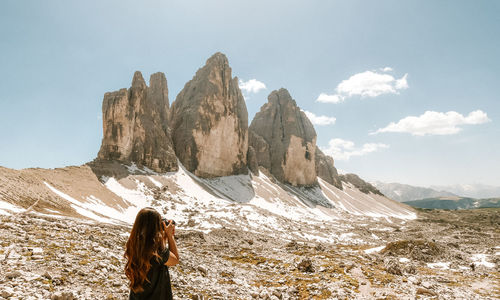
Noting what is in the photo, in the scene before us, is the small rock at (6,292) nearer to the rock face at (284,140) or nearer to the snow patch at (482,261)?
the snow patch at (482,261)

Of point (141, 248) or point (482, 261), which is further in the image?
point (482, 261)

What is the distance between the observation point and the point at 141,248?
3758 millimetres

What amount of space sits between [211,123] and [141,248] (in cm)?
7358

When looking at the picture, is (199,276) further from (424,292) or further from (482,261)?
(482,261)

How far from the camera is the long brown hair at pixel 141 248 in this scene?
377 centimetres

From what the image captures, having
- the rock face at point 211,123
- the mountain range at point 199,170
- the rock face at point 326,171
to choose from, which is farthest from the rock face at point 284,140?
the rock face at point 211,123

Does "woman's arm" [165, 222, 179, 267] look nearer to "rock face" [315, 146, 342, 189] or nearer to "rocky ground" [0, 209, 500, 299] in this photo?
"rocky ground" [0, 209, 500, 299]

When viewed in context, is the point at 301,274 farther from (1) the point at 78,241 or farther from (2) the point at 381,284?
(1) the point at 78,241

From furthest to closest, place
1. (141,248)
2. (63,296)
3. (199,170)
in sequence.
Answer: (199,170) → (63,296) → (141,248)

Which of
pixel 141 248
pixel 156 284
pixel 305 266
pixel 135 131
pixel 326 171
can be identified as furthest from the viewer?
pixel 326 171

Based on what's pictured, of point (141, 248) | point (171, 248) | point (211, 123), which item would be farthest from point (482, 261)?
A: point (211, 123)

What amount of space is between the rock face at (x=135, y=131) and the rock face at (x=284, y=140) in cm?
4777

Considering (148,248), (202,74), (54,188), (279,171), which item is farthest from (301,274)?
(279,171)

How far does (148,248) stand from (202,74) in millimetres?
84146
